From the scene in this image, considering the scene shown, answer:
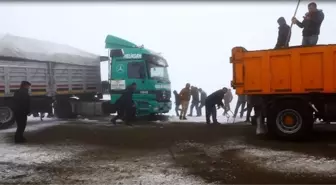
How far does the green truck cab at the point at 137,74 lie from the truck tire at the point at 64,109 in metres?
2.31

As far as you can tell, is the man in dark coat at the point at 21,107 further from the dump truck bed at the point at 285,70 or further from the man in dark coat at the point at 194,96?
the man in dark coat at the point at 194,96

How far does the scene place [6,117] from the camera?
38.2 ft

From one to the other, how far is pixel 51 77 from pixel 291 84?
30.2 feet

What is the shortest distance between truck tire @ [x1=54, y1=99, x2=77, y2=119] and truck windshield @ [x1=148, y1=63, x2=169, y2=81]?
4060mm

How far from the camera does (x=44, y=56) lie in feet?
42.3

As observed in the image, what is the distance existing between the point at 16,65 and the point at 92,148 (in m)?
6.02

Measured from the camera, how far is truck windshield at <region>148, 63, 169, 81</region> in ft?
43.6

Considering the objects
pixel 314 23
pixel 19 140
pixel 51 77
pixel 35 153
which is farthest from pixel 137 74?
pixel 314 23

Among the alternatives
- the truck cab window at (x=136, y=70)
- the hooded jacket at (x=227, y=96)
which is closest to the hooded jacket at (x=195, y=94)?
the hooded jacket at (x=227, y=96)

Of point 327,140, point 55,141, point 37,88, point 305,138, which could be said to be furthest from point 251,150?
point 37,88

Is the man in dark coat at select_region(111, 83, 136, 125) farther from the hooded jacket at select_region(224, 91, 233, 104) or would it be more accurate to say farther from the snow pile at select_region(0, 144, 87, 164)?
the hooded jacket at select_region(224, 91, 233, 104)

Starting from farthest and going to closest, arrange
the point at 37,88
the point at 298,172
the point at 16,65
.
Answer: the point at 37,88 < the point at 16,65 < the point at 298,172

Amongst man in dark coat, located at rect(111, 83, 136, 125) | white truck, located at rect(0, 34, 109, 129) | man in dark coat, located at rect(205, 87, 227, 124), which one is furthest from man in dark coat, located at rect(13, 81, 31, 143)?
man in dark coat, located at rect(205, 87, 227, 124)

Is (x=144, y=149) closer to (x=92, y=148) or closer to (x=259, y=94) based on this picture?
(x=92, y=148)
